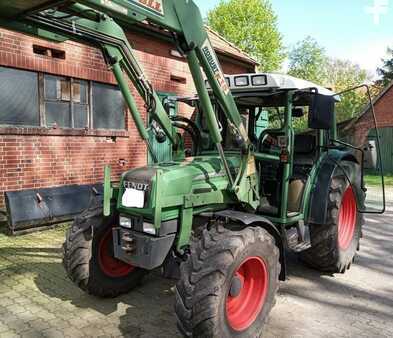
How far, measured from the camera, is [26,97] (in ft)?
23.4

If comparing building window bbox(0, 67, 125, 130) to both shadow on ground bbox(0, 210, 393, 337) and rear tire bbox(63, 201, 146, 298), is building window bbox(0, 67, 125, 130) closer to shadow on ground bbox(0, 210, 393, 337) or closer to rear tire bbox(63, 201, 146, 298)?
shadow on ground bbox(0, 210, 393, 337)

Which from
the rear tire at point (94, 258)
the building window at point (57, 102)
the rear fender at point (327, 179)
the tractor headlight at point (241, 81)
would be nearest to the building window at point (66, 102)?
the building window at point (57, 102)

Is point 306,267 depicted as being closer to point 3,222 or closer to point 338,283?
point 338,283

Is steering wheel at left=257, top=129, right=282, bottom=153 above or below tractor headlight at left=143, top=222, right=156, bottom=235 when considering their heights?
above

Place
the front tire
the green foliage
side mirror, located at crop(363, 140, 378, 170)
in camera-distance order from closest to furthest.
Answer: the front tire < side mirror, located at crop(363, 140, 378, 170) < the green foliage

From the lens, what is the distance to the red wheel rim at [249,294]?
131 inches

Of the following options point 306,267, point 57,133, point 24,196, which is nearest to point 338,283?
point 306,267

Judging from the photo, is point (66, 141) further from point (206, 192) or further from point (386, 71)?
point (386, 71)

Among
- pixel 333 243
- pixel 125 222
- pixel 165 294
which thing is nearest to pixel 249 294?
pixel 165 294

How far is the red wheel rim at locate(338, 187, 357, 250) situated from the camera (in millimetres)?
5184

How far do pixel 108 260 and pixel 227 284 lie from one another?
4.87 ft

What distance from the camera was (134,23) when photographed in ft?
9.69

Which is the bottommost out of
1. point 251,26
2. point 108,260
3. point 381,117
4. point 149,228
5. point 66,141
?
point 108,260

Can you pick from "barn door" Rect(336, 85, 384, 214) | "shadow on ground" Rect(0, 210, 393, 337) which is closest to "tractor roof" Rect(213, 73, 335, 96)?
"barn door" Rect(336, 85, 384, 214)
